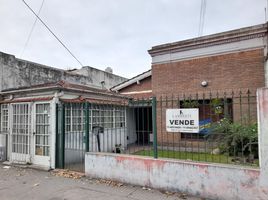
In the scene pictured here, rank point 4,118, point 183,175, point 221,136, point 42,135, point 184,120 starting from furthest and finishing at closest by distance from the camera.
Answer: point 4,118, point 221,136, point 42,135, point 184,120, point 183,175

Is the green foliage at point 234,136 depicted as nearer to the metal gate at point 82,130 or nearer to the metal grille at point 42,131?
the metal gate at point 82,130

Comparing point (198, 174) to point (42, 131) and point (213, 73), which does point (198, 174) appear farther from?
point (213, 73)

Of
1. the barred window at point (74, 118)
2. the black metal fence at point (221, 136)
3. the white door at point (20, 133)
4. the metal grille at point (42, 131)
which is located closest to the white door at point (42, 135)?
the metal grille at point (42, 131)

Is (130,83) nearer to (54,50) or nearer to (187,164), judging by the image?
(54,50)

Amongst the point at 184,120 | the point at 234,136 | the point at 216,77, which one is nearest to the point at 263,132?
the point at 184,120

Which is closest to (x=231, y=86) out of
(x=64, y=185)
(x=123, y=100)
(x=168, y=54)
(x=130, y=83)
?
(x=168, y=54)

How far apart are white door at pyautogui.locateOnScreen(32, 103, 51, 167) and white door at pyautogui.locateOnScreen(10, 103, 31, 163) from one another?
0.37 m

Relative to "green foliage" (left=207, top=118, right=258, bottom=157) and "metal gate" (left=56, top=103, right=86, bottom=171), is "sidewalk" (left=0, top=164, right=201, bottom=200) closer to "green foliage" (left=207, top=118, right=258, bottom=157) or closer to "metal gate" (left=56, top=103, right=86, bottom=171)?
"metal gate" (left=56, top=103, right=86, bottom=171)

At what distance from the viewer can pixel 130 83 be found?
14055mm

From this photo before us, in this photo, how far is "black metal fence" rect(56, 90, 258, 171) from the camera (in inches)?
229

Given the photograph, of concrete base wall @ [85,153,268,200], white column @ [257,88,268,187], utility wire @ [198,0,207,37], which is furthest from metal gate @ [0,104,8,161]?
utility wire @ [198,0,207,37]

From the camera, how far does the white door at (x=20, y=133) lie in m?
7.77

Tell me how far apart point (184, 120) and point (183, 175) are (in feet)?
4.24

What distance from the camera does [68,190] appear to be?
4.98m
